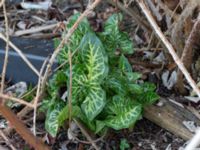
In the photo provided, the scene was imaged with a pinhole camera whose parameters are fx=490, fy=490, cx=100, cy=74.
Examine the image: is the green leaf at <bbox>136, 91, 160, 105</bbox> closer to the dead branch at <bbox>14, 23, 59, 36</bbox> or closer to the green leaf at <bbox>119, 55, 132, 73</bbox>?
the green leaf at <bbox>119, 55, 132, 73</bbox>

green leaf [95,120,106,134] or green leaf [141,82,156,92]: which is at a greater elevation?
green leaf [95,120,106,134]

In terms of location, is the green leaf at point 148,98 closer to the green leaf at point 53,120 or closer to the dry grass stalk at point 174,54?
the green leaf at point 53,120

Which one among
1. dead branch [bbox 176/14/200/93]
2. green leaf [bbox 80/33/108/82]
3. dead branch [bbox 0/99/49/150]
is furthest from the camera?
dead branch [bbox 176/14/200/93]

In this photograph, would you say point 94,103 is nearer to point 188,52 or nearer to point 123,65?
point 123,65

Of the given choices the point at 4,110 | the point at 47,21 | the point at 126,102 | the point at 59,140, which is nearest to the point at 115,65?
the point at 126,102

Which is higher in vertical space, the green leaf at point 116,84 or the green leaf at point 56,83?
the green leaf at point 56,83

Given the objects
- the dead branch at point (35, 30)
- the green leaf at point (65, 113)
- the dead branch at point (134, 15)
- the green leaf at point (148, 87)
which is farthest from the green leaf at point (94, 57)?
the dead branch at point (35, 30)

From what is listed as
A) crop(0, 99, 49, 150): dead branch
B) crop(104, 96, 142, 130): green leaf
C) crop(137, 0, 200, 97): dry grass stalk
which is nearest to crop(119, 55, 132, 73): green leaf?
crop(104, 96, 142, 130): green leaf
